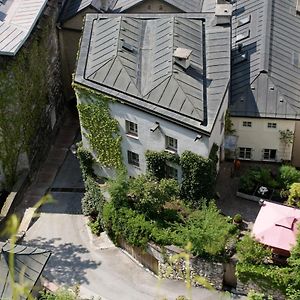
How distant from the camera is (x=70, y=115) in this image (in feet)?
203

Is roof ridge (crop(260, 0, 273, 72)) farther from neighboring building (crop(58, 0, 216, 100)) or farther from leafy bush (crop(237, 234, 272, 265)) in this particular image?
leafy bush (crop(237, 234, 272, 265))

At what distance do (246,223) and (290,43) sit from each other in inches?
674

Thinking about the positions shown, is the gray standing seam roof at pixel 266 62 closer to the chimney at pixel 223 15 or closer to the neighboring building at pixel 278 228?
the chimney at pixel 223 15

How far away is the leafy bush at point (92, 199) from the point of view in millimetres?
47719

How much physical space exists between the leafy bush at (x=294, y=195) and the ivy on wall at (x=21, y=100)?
2290 cm

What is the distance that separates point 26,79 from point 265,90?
2006 centimetres

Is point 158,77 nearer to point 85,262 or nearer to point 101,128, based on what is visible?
point 101,128

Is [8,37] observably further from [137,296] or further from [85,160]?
[137,296]

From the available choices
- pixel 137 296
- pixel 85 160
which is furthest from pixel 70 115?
pixel 137 296

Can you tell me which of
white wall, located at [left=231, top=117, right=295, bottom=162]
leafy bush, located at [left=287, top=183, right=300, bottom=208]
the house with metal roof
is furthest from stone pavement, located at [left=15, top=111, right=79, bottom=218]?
leafy bush, located at [left=287, top=183, right=300, bottom=208]

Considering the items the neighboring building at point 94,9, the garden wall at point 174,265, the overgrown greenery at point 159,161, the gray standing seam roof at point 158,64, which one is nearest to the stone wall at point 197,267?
the garden wall at point 174,265

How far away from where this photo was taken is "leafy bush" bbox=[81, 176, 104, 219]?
157 feet

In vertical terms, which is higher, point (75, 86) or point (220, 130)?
point (75, 86)

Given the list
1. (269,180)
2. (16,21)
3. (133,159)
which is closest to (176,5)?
(16,21)
